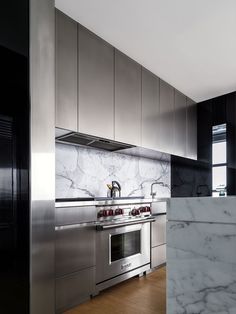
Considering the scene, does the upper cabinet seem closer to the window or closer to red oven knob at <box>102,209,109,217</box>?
red oven knob at <box>102,209,109,217</box>

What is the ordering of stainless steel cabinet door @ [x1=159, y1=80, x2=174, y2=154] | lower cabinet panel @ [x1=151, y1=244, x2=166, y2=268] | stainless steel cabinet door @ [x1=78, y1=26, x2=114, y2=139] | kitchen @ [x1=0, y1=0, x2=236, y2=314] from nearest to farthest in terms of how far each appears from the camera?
kitchen @ [x1=0, y1=0, x2=236, y2=314] < stainless steel cabinet door @ [x1=78, y1=26, x2=114, y2=139] < lower cabinet panel @ [x1=151, y1=244, x2=166, y2=268] < stainless steel cabinet door @ [x1=159, y1=80, x2=174, y2=154]

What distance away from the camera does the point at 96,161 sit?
9.71ft

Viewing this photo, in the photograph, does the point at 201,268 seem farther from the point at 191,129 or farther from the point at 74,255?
the point at 191,129

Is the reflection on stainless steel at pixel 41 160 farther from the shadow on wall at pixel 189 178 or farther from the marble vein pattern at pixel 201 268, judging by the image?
the shadow on wall at pixel 189 178

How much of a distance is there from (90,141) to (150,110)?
37.4 inches

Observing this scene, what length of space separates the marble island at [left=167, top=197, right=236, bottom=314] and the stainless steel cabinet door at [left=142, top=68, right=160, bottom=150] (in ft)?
7.72

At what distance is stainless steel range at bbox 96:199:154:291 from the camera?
225 cm

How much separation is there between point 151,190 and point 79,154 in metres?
1.56

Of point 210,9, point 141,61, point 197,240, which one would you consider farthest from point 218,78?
point 197,240

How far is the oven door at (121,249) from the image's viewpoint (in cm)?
224

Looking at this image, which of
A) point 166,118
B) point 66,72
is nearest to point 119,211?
point 66,72

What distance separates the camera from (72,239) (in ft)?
6.48

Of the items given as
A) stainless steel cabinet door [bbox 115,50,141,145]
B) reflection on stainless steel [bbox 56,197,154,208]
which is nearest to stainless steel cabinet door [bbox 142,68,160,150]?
stainless steel cabinet door [bbox 115,50,141,145]

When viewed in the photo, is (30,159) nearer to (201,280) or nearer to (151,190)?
(201,280)
